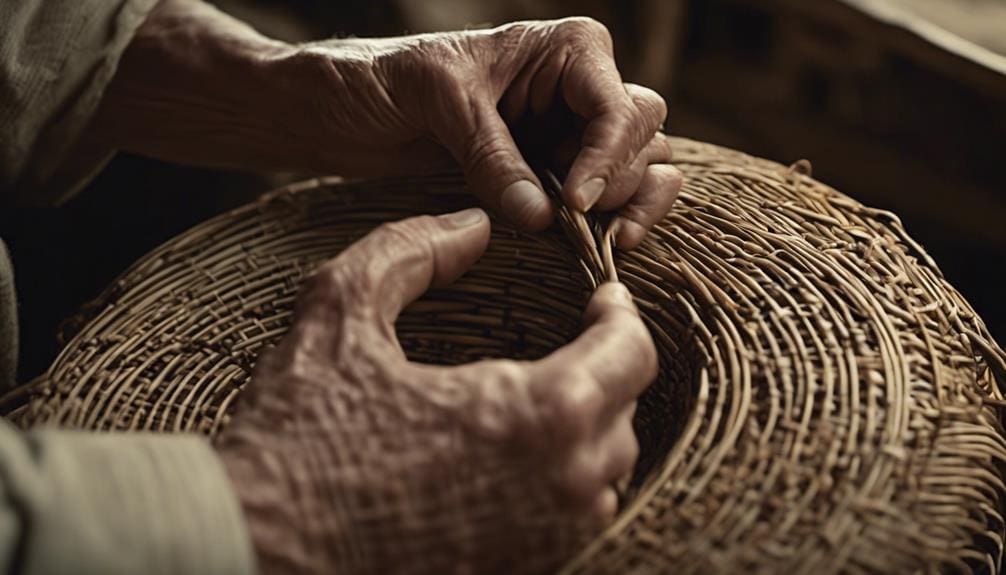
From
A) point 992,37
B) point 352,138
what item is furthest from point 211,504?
point 992,37

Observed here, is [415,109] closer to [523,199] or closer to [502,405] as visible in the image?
[523,199]

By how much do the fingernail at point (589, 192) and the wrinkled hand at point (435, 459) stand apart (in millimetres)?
185

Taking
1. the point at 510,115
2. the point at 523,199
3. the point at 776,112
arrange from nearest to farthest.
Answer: the point at 523,199 → the point at 510,115 → the point at 776,112

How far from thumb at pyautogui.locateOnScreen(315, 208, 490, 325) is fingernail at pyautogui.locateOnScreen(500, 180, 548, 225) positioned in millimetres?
47

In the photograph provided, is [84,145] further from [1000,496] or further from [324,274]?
[1000,496]

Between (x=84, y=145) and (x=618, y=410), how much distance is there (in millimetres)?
732

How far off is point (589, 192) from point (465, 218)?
0.33 feet

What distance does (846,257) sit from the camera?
0.78 m

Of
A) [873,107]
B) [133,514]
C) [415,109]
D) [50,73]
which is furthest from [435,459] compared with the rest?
[873,107]

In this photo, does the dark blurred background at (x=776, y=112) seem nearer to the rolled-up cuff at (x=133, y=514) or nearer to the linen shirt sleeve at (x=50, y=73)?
the linen shirt sleeve at (x=50, y=73)

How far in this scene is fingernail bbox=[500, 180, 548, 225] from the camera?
2.65ft

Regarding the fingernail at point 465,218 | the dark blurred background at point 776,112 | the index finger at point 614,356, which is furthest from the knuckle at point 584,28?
the dark blurred background at point 776,112

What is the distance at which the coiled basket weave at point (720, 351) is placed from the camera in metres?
0.60

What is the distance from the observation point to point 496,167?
823mm
